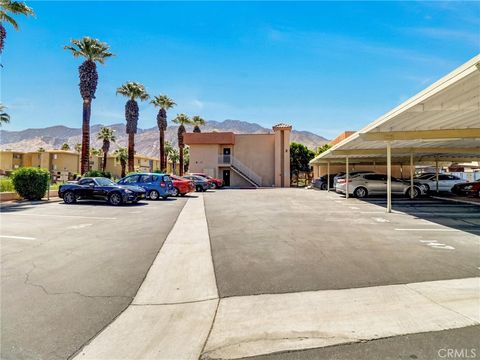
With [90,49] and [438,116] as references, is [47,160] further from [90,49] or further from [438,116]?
[438,116]

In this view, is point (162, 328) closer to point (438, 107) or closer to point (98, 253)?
point (98, 253)

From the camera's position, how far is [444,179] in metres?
21.4

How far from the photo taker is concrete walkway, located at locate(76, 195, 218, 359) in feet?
9.14

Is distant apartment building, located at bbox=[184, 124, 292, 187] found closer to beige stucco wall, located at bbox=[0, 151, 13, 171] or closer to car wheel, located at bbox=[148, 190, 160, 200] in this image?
car wheel, located at bbox=[148, 190, 160, 200]

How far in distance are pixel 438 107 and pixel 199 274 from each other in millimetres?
8086

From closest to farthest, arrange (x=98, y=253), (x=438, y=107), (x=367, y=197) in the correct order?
(x=98, y=253) → (x=438, y=107) → (x=367, y=197)

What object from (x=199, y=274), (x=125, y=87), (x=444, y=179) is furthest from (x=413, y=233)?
(x=125, y=87)

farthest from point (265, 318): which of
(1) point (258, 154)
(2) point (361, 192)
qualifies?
(1) point (258, 154)

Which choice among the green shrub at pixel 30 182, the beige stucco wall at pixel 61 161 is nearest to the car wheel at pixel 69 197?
the green shrub at pixel 30 182

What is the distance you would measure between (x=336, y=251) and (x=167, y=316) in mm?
3753

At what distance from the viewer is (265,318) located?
3332 millimetres

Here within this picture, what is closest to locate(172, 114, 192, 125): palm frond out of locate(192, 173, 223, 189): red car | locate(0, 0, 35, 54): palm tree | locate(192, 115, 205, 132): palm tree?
locate(192, 115, 205, 132): palm tree

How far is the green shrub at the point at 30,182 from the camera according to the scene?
15.9 metres

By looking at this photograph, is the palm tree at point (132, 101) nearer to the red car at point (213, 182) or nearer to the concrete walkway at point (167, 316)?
the red car at point (213, 182)
